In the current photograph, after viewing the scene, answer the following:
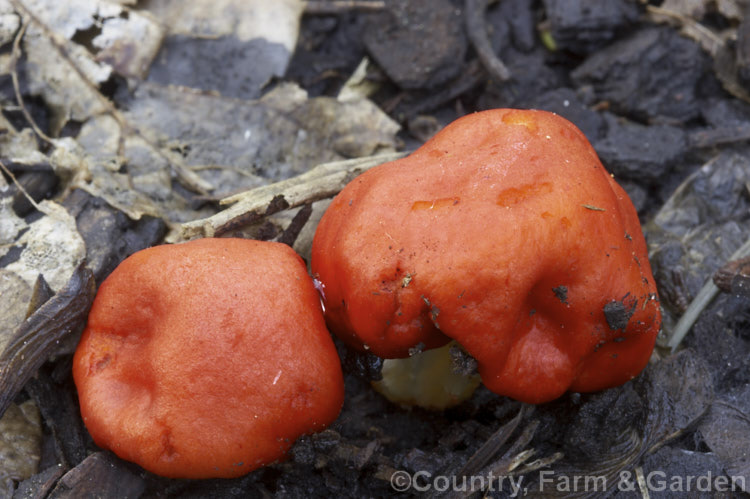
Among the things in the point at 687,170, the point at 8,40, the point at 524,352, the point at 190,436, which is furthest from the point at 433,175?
the point at 8,40

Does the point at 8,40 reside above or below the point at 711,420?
above

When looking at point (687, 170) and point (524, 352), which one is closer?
point (524, 352)

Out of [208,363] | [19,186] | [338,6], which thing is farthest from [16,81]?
[208,363]

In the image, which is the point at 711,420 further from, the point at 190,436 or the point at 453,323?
the point at 190,436

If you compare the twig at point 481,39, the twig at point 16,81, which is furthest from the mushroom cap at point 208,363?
the twig at point 481,39

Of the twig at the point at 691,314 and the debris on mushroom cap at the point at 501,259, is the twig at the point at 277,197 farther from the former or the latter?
the twig at the point at 691,314

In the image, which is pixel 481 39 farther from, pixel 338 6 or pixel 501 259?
pixel 501 259
